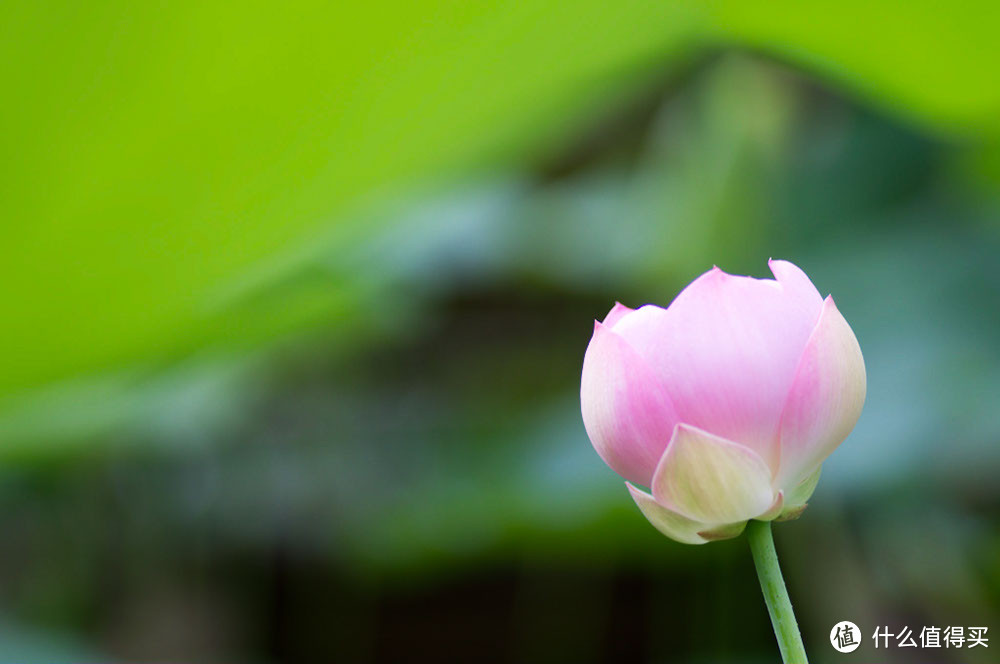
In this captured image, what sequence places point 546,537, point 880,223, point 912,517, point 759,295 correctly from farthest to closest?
point 880,223 < point 546,537 < point 912,517 < point 759,295

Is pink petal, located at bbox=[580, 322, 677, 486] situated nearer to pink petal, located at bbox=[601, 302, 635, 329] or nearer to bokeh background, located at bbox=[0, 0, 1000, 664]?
pink petal, located at bbox=[601, 302, 635, 329]

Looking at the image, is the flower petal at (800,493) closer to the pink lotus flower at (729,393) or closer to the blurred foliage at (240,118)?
the pink lotus flower at (729,393)

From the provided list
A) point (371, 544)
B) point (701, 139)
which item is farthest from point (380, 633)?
point (701, 139)

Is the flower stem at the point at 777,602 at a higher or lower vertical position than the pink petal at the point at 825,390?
lower

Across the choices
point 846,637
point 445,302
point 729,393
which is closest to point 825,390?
point 729,393

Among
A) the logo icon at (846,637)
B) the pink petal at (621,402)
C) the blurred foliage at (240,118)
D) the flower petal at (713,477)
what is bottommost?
the logo icon at (846,637)

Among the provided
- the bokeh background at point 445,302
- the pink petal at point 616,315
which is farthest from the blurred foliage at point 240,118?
the pink petal at point 616,315

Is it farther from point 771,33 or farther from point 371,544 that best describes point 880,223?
point 771,33

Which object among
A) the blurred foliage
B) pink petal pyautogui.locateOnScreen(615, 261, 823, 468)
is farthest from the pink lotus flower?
the blurred foliage
